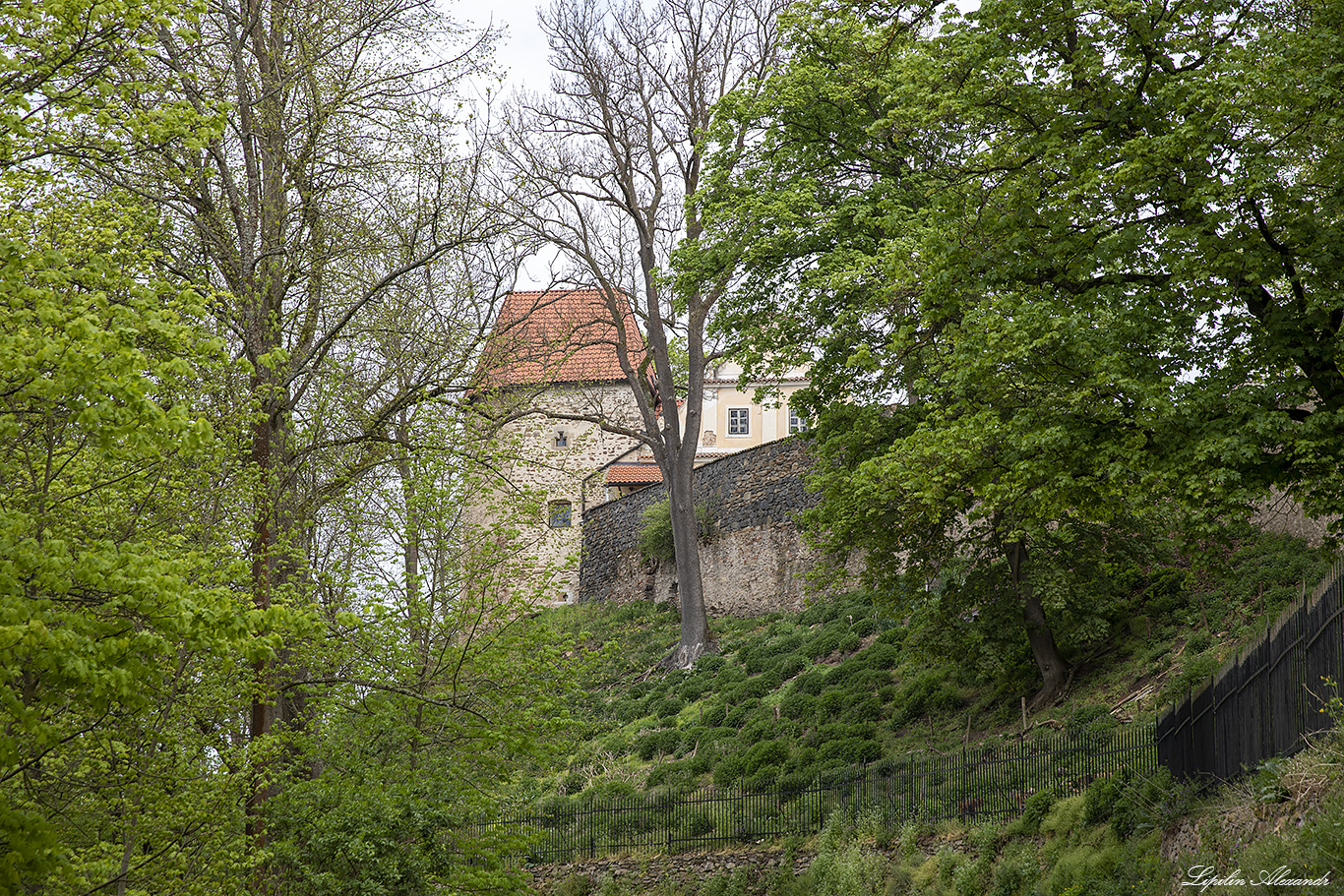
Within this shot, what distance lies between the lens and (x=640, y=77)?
1053 inches

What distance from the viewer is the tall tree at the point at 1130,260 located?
31.0ft

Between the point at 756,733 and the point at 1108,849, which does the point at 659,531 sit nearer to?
the point at 756,733

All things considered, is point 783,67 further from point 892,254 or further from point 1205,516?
point 1205,516

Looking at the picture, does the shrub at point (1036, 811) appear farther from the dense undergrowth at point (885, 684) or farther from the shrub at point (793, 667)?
the shrub at point (793, 667)

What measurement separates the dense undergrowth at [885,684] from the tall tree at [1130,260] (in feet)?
4.20

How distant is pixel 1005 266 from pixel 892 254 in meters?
2.35

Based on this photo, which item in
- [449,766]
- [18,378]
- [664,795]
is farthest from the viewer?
[664,795]

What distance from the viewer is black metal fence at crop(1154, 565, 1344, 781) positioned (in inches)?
337

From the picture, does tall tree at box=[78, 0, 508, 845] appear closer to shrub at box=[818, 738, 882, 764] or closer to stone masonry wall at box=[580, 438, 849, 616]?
shrub at box=[818, 738, 882, 764]

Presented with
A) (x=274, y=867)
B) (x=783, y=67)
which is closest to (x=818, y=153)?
(x=783, y=67)

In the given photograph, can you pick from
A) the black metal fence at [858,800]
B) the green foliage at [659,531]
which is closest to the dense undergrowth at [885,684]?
the black metal fence at [858,800]

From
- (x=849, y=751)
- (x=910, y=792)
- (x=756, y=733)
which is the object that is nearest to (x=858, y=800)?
(x=910, y=792)

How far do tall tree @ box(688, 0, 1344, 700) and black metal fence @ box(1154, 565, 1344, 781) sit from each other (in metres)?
1.10

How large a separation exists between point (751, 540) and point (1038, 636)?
46.8ft
